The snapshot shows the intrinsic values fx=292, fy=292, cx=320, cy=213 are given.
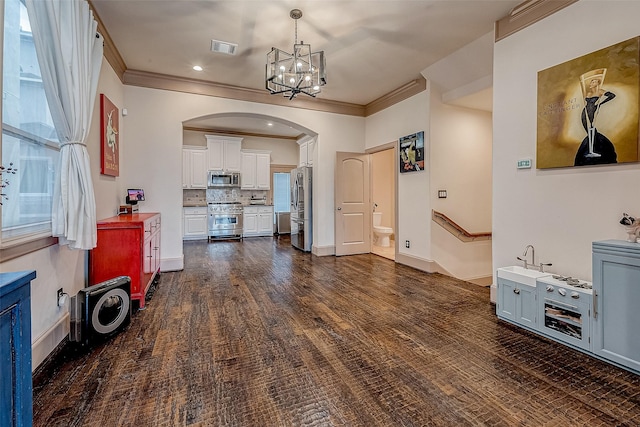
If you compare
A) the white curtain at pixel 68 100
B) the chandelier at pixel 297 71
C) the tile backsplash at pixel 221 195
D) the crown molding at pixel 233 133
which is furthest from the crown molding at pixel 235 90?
the tile backsplash at pixel 221 195

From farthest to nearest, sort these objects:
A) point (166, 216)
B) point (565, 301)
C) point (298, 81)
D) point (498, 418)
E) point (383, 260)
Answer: point (383, 260) < point (166, 216) < point (298, 81) < point (565, 301) < point (498, 418)

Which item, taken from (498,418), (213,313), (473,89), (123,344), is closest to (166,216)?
(213,313)

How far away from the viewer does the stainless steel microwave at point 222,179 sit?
8000mm

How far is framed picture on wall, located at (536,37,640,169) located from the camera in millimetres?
2213

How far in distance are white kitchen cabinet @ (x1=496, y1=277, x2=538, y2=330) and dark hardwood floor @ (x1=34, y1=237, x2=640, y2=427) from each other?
4.3 inches

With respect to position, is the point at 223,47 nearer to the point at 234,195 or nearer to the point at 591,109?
the point at 591,109

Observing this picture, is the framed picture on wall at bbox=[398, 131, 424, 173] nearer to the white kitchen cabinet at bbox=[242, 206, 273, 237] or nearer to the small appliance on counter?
the small appliance on counter

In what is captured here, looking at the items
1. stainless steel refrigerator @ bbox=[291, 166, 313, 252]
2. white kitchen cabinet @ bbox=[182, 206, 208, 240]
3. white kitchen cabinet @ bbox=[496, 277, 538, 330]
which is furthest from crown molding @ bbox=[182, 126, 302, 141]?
white kitchen cabinet @ bbox=[496, 277, 538, 330]

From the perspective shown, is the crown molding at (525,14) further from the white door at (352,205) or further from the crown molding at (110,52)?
the crown molding at (110,52)

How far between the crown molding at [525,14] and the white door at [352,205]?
10.5 feet

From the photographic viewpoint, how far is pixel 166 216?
14.9 feet

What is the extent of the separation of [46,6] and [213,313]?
272 centimetres

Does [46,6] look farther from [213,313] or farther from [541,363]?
[541,363]

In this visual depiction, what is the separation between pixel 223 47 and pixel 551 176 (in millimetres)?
3897
